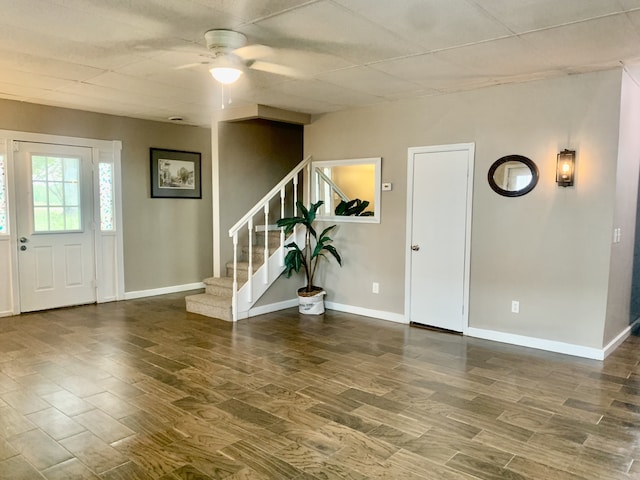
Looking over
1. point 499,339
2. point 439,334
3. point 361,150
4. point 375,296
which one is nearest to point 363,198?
point 361,150

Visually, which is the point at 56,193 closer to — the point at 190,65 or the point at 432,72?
the point at 190,65

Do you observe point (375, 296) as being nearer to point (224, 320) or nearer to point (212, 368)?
point (224, 320)

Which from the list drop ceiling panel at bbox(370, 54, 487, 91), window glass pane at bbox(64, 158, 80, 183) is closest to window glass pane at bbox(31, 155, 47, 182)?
window glass pane at bbox(64, 158, 80, 183)

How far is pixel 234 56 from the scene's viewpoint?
3.56m

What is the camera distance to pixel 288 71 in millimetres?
4055

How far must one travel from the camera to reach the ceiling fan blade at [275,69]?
3.84 metres

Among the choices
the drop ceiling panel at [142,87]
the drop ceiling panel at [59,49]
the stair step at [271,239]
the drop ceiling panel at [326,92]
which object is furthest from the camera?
the stair step at [271,239]

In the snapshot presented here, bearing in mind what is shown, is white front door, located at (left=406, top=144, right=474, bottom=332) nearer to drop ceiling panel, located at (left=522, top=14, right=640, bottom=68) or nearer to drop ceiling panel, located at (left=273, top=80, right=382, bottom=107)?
drop ceiling panel, located at (left=273, top=80, right=382, bottom=107)

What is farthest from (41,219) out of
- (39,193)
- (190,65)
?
(190,65)

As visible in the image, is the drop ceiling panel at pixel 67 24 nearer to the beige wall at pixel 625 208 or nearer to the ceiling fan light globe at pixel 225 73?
the ceiling fan light globe at pixel 225 73

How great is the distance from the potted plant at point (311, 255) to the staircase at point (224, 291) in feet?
1.20

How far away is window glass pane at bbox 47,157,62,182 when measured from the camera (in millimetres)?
5785

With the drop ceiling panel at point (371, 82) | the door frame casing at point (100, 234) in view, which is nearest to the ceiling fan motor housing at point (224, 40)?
the drop ceiling panel at point (371, 82)

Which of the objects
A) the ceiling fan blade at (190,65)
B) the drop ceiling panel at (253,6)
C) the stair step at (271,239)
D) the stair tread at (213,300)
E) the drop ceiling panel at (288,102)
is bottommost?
the stair tread at (213,300)
